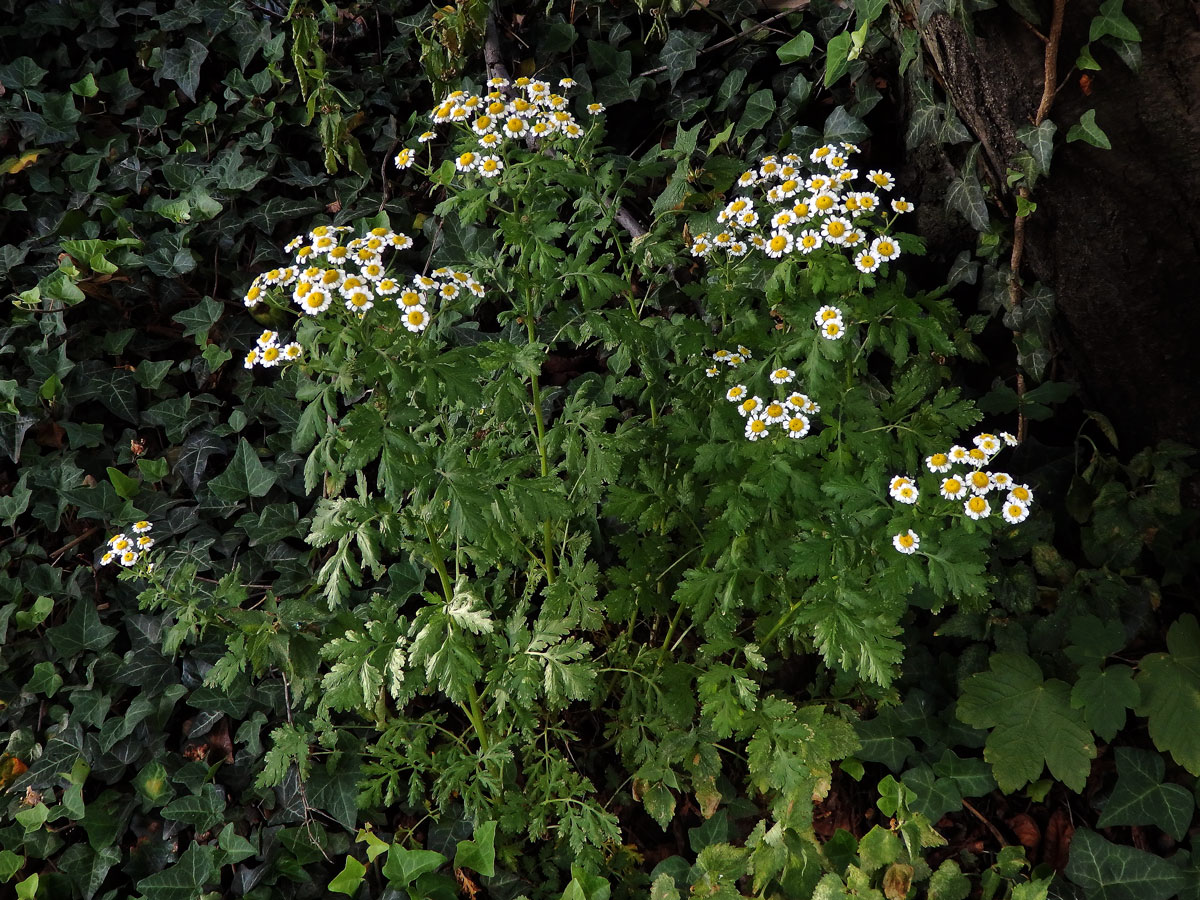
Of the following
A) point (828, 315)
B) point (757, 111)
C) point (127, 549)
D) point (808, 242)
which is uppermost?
point (808, 242)

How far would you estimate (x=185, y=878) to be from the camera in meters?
2.11

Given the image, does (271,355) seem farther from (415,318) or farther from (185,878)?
(185,878)

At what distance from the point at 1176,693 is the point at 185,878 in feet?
7.76

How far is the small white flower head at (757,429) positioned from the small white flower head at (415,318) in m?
0.63

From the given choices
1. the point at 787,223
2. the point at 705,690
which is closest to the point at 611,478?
the point at 705,690

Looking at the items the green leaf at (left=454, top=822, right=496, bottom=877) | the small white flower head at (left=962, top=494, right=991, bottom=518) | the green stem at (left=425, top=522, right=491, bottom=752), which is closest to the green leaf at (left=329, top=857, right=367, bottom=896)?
the green leaf at (left=454, top=822, right=496, bottom=877)

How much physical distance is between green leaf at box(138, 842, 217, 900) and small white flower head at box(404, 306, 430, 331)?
4.79 feet

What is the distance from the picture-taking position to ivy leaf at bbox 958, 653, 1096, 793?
1963 mm

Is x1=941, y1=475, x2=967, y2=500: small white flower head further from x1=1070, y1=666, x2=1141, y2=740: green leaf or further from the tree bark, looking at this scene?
the tree bark

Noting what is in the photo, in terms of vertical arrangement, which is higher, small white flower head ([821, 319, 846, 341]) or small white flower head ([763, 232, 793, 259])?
small white flower head ([763, 232, 793, 259])

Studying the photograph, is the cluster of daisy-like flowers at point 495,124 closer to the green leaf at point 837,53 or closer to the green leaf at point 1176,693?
the green leaf at point 837,53

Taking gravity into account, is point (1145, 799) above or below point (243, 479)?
below

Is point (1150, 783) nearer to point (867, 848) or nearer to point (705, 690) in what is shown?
point (867, 848)

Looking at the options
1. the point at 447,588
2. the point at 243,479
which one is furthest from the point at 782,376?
the point at 243,479
